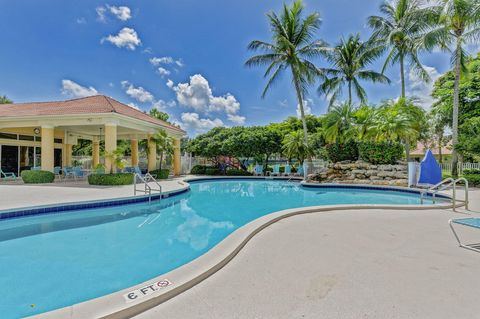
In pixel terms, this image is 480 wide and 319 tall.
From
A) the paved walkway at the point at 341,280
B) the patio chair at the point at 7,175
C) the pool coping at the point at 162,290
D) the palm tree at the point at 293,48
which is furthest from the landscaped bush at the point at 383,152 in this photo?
the patio chair at the point at 7,175

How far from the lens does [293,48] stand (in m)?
16.7

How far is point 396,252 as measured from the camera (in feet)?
12.4

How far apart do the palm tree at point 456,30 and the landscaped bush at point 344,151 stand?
5185 millimetres

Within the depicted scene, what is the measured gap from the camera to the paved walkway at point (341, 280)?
238 centimetres

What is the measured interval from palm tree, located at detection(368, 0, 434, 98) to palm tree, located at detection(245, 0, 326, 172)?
4240mm

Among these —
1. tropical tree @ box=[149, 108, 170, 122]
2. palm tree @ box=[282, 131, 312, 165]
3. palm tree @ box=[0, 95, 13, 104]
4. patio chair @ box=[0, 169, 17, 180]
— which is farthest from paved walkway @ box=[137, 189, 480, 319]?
palm tree @ box=[0, 95, 13, 104]

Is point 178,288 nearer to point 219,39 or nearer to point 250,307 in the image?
point 250,307

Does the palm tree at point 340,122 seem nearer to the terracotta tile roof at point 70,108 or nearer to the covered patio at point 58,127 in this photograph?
the covered patio at point 58,127

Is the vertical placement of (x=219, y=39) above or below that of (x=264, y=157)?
above

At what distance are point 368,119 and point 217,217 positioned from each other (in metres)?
12.0

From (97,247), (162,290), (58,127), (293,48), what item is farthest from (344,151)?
(58,127)

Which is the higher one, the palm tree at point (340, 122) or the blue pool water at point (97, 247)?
the palm tree at point (340, 122)

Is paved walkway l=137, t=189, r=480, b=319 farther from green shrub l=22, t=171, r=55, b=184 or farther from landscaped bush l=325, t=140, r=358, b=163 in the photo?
green shrub l=22, t=171, r=55, b=184

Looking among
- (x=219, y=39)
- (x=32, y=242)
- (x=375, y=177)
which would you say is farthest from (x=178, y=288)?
(x=219, y=39)
